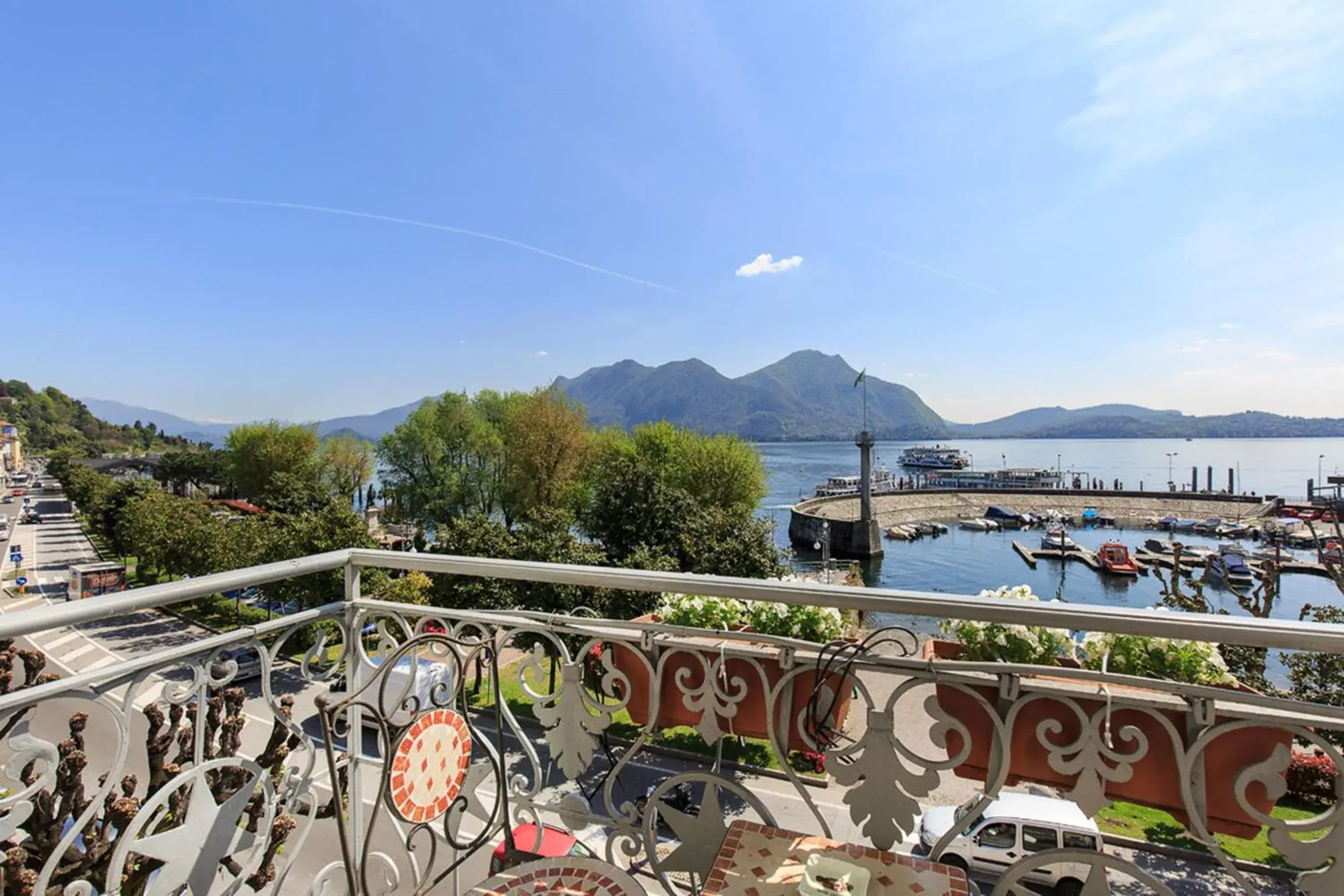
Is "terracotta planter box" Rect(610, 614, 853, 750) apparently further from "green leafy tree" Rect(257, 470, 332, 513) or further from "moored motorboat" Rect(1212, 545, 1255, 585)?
"moored motorboat" Rect(1212, 545, 1255, 585)

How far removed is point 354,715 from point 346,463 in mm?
48560

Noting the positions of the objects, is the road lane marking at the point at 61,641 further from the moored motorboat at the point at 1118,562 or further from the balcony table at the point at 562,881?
the moored motorboat at the point at 1118,562

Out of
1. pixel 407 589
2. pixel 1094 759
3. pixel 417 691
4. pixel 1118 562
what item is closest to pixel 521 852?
pixel 417 691

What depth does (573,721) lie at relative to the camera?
5.67ft

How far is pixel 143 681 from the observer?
4.27 feet

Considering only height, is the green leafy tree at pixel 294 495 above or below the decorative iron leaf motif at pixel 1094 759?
below

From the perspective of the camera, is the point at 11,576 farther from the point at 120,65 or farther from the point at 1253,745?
the point at 1253,745

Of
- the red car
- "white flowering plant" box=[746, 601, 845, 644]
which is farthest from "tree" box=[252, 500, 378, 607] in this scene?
"white flowering plant" box=[746, 601, 845, 644]

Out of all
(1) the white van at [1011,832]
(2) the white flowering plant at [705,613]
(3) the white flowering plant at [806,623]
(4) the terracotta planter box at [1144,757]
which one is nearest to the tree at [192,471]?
(1) the white van at [1011,832]

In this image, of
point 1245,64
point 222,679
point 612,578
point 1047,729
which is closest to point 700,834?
point 612,578

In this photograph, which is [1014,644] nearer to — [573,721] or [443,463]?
[573,721]

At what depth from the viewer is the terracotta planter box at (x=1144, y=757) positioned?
131 centimetres

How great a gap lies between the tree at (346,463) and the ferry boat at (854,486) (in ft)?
139

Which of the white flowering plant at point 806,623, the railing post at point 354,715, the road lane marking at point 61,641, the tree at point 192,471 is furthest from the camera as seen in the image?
the tree at point 192,471
